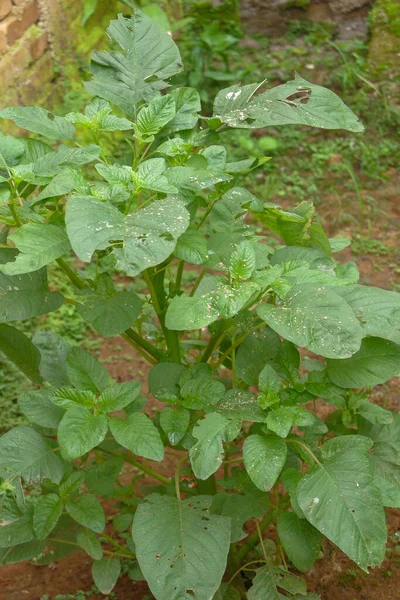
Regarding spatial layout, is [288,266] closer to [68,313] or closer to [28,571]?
[28,571]

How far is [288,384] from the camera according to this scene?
1.74 meters

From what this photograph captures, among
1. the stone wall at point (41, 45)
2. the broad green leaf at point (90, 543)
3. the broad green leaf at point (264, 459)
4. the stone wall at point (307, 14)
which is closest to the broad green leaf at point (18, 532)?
the broad green leaf at point (90, 543)

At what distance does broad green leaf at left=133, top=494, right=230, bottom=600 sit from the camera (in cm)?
144

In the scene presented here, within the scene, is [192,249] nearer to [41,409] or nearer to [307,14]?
[41,409]

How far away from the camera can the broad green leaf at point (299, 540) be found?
1.58 metres

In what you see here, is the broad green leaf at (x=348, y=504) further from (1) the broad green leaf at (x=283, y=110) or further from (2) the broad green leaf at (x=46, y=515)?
(1) the broad green leaf at (x=283, y=110)

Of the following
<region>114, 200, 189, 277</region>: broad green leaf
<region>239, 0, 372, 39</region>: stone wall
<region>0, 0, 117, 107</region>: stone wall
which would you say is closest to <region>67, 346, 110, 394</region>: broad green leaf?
<region>114, 200, 189, 277</region>: broad green leaf

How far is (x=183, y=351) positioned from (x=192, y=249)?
48cm

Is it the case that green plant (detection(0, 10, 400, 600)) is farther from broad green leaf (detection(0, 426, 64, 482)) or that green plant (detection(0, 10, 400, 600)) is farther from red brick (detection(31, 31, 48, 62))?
red brick (detection(31, 31, 48, 62))

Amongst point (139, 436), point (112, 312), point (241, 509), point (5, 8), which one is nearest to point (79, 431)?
point (139, 436)

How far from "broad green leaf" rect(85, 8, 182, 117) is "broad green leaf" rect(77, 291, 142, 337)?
0.44 m

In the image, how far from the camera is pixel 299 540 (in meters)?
1.60

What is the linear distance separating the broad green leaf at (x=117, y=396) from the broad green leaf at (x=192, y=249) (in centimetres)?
32

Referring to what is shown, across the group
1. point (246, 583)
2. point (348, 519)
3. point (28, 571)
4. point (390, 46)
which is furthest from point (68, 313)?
point (390, 46)
